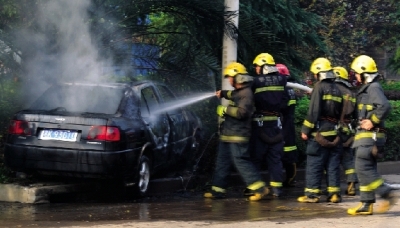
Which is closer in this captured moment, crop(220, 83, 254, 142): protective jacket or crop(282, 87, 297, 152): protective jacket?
crop(220, 83, 254, 142): protective jacket

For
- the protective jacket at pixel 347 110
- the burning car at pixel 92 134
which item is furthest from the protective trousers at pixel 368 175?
the burning car at pixel 92 134

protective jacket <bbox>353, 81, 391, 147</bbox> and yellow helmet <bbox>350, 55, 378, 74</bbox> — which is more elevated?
yellow helmet <bbox>350, 55, 378, 74</bbox>

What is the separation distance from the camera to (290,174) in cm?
1117

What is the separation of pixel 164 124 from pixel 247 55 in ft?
8.14

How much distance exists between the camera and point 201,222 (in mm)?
7824

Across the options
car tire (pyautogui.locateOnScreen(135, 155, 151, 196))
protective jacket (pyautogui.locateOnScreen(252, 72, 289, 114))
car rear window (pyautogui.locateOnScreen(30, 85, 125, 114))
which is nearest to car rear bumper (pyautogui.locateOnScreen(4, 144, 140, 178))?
car tire (pyautogui.locateOnScreen(135, 155, 151, 196))

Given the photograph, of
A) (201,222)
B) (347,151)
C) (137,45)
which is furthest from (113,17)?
(201,222)

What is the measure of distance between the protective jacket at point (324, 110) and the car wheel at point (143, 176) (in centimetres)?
195

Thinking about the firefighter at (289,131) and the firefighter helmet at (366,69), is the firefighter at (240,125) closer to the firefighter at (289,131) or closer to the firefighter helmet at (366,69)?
the firefighter at (289,131)

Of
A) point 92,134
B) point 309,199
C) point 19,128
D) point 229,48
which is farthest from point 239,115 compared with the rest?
point 19,128

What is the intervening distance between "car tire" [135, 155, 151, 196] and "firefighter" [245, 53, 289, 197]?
1303mm

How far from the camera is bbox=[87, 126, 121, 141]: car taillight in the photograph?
913 cm

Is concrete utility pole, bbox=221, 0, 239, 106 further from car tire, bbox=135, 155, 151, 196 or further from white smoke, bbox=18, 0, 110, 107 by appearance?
car tire, bbox=135, 155, 151, 196

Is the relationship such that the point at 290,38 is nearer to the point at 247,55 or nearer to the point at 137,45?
the point at 247,55
